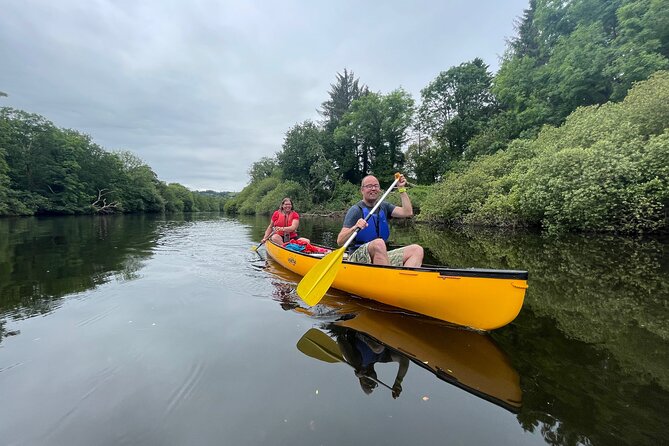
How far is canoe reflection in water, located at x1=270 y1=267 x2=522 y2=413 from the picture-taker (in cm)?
253

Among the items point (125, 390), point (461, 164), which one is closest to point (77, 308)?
point (125, 390)

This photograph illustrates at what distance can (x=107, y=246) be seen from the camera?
33.5ft

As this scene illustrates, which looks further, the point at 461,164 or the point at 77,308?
the point at 461,164

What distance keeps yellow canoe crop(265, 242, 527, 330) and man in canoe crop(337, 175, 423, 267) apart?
250 millimetres

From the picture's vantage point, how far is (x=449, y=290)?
3350mm

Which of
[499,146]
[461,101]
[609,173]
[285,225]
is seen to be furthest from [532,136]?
[285,225]

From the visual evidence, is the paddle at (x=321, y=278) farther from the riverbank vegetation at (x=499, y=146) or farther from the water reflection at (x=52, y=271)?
the riverbank vegetation at (x=499, y=146)

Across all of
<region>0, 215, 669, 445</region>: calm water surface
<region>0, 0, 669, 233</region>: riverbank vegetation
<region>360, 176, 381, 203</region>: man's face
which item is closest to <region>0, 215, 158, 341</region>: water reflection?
<region>0, 215, 669, 445</region>: calm water surface

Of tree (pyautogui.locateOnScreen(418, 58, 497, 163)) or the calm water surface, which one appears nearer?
the calm water surface

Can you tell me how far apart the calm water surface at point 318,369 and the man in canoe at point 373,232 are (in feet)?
2.22

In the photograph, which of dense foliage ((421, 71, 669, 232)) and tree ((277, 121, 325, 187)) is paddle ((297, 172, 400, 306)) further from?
tree ((277, 121, 325, 187))

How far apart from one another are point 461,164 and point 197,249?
76.3 ft

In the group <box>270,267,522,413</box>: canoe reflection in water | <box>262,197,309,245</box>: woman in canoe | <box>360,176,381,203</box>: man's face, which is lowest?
<box>270,267,522,413</box>: canoe reflection in water

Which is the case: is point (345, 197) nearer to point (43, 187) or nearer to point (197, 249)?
point (197, 249)
